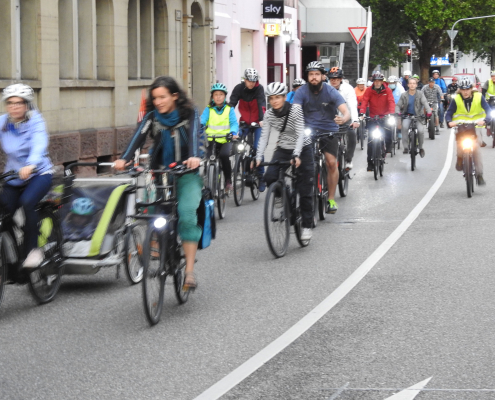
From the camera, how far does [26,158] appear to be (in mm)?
8016

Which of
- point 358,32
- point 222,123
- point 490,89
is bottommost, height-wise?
point 222,123

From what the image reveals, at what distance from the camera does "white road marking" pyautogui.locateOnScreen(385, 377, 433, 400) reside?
527cm

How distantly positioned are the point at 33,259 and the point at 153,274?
1090 mm

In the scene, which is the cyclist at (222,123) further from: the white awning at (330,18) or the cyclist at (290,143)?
the white awning at (330,18)

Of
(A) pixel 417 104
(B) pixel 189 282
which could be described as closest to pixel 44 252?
(B) pixel 189 282

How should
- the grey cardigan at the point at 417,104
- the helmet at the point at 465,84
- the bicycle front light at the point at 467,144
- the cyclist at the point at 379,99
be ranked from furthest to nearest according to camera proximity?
the grey cardigan at the point at 417,104
the cyclist at the point at 379,99
the helmet at the point at 465,84
the bicycle front light at the point at 467,144

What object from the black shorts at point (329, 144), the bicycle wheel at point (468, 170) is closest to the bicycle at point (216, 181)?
the black shorts at point (329, 144)

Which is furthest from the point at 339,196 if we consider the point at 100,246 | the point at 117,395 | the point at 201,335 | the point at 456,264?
the point at 117,395

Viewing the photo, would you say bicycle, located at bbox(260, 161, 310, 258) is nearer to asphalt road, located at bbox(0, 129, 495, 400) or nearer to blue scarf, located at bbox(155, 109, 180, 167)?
asphalt road, located at bbox(0, 129, 495, 400)

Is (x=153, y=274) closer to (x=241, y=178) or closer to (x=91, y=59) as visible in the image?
(x=241, y=178)

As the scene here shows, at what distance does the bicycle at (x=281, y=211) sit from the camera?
32.9ft

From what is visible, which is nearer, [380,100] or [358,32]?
[380,100]

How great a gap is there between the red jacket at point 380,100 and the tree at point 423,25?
178 ft

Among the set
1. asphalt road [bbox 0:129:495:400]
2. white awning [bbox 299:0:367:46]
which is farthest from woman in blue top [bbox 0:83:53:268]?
white awning [bbox 299:0:367:46]
